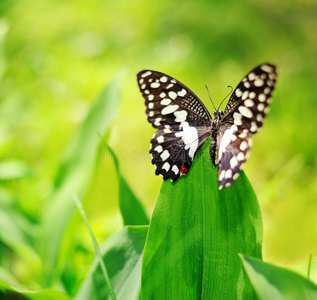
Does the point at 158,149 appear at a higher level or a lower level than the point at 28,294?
higher

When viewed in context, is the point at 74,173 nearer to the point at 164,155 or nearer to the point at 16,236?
the point at 16,236

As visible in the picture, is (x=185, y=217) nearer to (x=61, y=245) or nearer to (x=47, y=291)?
(x=47, y=291)

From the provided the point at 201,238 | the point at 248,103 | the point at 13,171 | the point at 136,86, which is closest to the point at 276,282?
the point at 201,238

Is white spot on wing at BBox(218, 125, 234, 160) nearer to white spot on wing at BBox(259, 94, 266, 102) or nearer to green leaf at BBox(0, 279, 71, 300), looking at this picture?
white spot on wing at BBox(259, 94, 266, 102)

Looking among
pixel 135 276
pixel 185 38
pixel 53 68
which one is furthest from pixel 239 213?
Result: pixel 185 38

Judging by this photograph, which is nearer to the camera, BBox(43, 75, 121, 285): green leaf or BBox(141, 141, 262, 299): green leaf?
BBox(141, 141, 262, 299): green leaf

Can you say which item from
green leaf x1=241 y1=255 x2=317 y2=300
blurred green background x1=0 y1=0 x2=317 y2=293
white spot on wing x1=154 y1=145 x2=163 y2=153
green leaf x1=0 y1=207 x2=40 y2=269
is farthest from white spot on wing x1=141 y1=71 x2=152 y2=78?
blurred green background x1=0 y1=0 x2=317 y2=293

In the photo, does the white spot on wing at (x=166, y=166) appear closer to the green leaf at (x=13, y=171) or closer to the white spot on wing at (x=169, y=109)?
the white spot on wing at (x=169, y=109)
